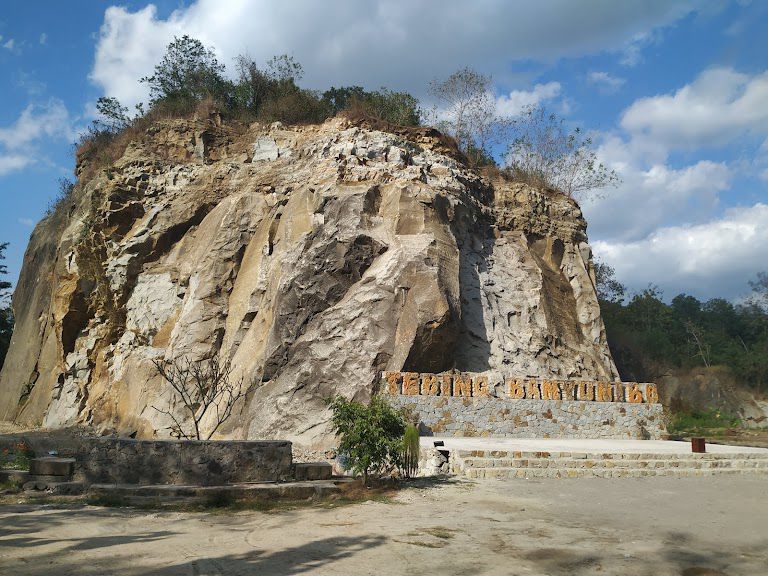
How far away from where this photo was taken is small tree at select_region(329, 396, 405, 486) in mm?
9594

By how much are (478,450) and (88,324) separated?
20.1 m

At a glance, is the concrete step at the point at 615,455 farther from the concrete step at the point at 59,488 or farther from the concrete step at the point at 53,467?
the concrete step at the point at 53,467

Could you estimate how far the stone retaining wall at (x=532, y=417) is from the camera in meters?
16.3

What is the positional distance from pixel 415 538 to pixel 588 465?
6.80m

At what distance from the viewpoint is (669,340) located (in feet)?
159

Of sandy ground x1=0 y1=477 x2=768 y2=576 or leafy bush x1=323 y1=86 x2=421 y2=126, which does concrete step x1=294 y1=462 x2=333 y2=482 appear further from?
leafy bush x1=323 y1=86 x2=421 y2=126

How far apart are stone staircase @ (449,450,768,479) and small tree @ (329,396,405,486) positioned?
1.82 meters

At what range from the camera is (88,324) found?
25.9 meters

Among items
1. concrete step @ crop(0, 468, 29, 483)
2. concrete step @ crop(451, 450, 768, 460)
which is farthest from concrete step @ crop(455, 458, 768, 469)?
concrete step @ crop(0, 468, 29, 483)

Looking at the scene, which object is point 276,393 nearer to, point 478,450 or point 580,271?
point 478,450

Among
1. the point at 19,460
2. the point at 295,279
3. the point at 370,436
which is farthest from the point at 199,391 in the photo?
the point at 370,436

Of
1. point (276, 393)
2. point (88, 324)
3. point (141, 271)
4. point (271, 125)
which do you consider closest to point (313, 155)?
point (271, 125)

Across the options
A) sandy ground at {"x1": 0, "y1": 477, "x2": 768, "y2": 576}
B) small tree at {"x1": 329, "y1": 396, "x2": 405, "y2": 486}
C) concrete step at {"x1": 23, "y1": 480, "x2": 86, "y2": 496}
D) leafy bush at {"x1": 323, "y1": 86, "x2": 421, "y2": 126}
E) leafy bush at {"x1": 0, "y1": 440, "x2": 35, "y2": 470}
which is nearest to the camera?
sandy ground at {"x1": 0, "y1": 477, "x2": 768, "y2": 576}

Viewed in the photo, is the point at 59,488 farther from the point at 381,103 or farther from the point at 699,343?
the point at 699,343
